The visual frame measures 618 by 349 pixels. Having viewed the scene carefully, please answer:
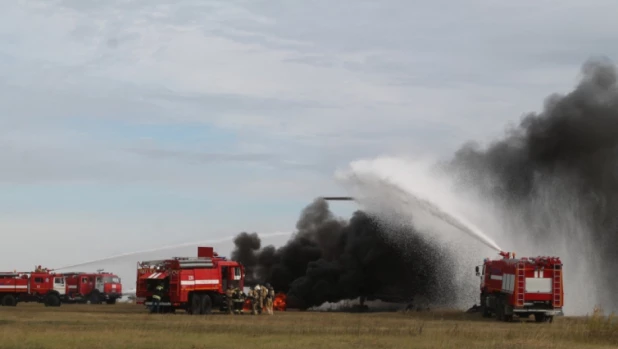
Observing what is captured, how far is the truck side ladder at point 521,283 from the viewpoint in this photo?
47344mm

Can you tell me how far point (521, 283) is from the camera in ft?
156

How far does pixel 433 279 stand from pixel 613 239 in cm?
1278

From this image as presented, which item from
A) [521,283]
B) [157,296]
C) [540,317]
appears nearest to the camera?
[521,283]

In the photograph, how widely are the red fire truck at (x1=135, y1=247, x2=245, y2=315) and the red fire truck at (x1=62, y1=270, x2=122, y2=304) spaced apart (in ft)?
78.7

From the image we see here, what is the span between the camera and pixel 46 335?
3306 cm

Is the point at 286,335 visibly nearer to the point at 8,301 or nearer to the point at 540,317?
the point at 540,317

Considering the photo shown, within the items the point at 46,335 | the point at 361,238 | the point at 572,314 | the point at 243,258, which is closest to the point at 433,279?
the point at 361,238

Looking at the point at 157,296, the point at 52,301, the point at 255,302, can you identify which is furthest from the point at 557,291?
the point at 52,301

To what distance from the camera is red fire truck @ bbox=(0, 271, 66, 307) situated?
236 feet

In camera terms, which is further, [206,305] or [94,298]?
[94,298]

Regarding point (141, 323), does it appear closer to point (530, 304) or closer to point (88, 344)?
point (88, 344)

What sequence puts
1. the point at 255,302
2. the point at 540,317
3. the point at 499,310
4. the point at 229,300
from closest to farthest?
Answer: the point at 540,317
the point at 499,310
the point at 229,300
the point at 255,302

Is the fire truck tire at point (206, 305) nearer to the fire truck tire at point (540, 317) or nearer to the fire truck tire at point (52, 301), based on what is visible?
the fire truck tire at point (540, 317)

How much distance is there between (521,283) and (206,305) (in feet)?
58.1
